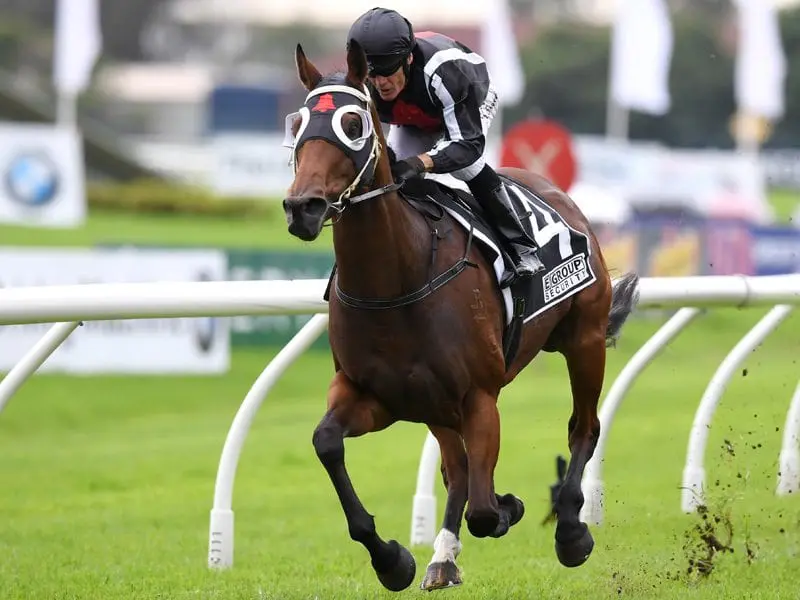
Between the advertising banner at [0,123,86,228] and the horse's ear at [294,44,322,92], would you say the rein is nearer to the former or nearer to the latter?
the horse's ear at [294,44,322,92]

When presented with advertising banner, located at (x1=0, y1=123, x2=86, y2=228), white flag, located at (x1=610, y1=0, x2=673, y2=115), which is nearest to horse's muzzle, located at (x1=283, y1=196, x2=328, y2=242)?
advertising banner, located at (x1=0, y1=123, x2=86, y2=228)

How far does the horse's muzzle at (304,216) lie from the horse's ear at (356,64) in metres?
0.47

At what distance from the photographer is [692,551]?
5.16m

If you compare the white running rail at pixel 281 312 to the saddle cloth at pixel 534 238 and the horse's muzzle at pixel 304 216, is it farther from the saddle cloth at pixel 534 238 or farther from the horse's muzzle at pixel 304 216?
the horse's muzzle at pixel 304 216

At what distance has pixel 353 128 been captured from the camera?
3.77m

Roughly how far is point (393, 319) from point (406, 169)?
42 cm

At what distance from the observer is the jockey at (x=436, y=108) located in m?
4.12

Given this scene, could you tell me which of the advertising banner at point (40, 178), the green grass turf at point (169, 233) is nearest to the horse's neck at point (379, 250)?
the green grass turf at point (169, 233)

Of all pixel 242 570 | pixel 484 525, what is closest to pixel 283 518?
pixel 242 570

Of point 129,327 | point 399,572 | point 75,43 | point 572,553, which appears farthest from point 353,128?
point 75,43

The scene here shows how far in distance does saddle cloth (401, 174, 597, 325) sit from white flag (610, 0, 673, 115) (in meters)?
19.0

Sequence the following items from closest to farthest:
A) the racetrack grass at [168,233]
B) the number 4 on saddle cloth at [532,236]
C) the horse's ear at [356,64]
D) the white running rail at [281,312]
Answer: the horse's ear at [356,64] → the number 4 on saddle cloth at [532,236] → the white running rail at [281,312] → the racetrack grass at [168,233]

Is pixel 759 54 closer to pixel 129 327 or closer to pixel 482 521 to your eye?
pixel 129 327

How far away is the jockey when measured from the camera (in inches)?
162
